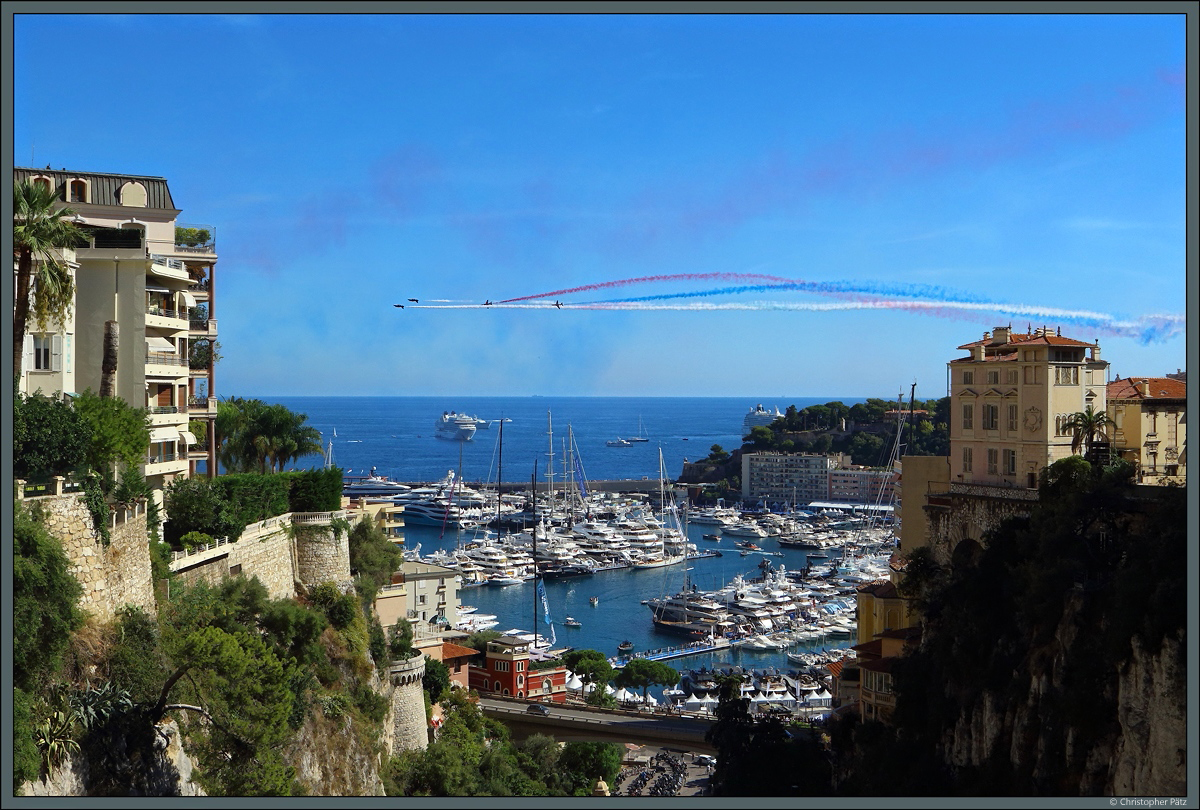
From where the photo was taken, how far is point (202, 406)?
33.4 meters

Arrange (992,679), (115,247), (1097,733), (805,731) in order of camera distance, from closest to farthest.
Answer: (1097,733), (992,679), (115,247), (805,731)

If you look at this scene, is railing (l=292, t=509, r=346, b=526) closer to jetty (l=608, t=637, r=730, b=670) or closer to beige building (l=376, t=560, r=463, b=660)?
beige building (l=376, t=560, r=463, b=660)

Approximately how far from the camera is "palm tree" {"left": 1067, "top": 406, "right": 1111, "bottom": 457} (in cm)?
2802

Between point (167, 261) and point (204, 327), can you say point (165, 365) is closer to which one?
point (167, 261)

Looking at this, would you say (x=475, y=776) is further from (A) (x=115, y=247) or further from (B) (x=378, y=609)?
(A) (x=115, y=247)

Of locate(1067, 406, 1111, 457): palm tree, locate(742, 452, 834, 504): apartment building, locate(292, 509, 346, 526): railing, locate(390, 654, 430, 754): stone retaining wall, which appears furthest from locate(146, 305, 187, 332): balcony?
locate(742, 452, 834, 504): apartment building

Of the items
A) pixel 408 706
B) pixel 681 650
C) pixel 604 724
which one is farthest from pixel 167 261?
Result: pixel 681 650

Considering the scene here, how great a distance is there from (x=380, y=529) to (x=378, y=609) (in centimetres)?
268

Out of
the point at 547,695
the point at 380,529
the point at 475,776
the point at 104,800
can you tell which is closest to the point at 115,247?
the point at 380,529

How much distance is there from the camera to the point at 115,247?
27875 mm

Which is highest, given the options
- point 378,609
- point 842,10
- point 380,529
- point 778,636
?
point 842,10

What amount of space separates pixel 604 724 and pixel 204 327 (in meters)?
19.3

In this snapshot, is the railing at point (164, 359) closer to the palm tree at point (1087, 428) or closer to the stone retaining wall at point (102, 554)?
the stone retaining wall at point (102, 554)

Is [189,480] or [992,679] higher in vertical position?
[189,480]
